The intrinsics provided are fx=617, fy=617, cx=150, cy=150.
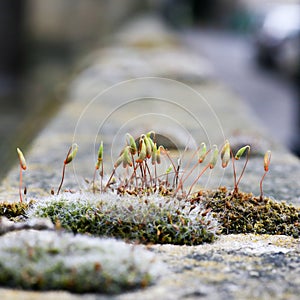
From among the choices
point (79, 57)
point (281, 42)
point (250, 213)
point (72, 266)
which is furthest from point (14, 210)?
point (281, 42)

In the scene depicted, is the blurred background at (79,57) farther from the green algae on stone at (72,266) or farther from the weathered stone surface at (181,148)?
the green algae on stone at (72,266)

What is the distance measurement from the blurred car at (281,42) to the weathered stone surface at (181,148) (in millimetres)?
9655

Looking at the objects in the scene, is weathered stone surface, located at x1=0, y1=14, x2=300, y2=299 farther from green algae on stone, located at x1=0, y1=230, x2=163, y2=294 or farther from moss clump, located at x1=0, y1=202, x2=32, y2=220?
moss clump, located at x1=0, y1=202, x2=32, y2=220

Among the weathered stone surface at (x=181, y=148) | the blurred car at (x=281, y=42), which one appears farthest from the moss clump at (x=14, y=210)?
the blurred car at (x=281, y=42)

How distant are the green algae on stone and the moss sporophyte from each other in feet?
1.31

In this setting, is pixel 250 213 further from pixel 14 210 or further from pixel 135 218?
pixel 14 210

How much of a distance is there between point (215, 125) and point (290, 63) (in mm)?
13056

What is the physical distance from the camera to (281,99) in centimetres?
1444

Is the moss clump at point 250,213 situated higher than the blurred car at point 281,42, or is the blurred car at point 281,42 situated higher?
the blurred car at point 281,42

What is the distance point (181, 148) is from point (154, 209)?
168 centimetres

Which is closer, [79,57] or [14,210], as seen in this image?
[14,210]

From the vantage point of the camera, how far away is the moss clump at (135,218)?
9.09ft

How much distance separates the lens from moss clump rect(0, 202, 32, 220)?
3.03 meters

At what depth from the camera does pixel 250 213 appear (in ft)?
10.3
